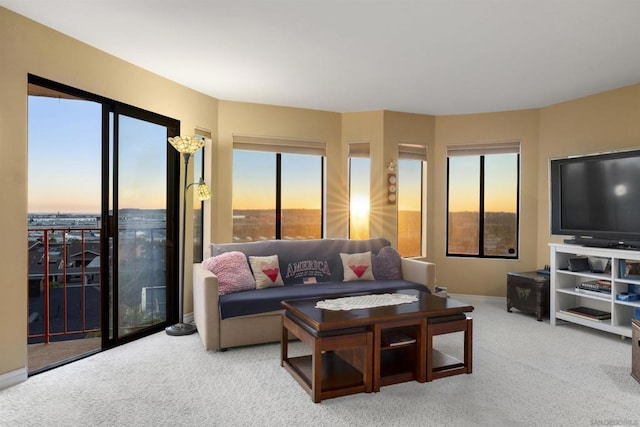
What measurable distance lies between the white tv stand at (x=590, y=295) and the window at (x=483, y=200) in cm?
102

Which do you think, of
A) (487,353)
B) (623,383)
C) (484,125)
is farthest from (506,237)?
(623,383)

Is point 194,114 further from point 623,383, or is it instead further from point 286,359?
point 623,383

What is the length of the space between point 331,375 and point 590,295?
3.00 m

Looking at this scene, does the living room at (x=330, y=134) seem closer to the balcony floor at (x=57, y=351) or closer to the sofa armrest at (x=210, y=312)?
the balcony floor at (x=57, y=351)

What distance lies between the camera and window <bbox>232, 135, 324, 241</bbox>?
5.50m

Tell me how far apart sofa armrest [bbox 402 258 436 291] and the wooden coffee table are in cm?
112

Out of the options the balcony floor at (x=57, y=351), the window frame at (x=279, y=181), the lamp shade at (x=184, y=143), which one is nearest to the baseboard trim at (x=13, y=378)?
the balcony floor at (x=57, y=351)

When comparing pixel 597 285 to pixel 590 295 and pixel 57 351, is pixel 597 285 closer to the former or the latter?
pixel 590 295

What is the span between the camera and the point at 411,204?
6.12 metres

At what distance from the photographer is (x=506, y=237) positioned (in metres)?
5.83

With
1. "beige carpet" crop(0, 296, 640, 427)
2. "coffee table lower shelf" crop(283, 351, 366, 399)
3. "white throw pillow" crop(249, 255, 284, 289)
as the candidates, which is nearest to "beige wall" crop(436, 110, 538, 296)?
"beige carpet" crop(0, 296, 640, 427)

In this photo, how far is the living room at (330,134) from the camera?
2990 mm

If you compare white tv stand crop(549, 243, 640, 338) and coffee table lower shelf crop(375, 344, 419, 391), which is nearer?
coffee table lower shelf crop(375, 344, 419, 391)

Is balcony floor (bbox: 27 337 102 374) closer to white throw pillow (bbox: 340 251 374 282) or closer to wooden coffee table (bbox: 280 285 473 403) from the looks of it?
wooden coffee table (bbox: 280 285 473 403)
